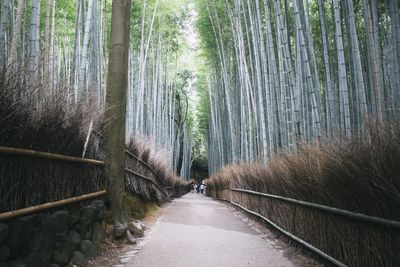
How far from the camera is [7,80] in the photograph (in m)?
2.11

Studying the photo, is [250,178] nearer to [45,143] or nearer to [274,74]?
[274,74]

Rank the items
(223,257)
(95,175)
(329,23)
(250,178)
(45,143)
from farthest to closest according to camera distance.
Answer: (329,23)
(250,178)
(95,175)
(223,257)
(45,143)

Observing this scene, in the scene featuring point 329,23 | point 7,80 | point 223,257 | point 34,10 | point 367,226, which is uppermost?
point 329,23

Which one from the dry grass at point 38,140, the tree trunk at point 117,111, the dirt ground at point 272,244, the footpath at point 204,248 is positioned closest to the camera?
the dry grass at point 38,140

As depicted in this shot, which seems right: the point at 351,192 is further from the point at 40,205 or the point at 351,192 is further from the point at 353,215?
the point at 40,205

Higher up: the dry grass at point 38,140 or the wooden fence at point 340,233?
the dry grass at point 38,140

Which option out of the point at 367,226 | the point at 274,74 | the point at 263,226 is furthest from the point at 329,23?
the point at 367,226

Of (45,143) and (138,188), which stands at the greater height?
(45,143)

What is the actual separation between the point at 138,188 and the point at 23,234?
4394 mm

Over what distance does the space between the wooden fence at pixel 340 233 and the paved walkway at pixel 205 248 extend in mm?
348

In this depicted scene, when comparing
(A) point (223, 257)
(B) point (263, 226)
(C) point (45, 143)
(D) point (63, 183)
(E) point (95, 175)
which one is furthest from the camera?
(B) point (263, 226)

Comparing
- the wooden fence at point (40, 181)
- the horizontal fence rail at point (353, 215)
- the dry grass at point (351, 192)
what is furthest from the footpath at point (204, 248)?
the wooden fence at point (40, 181)

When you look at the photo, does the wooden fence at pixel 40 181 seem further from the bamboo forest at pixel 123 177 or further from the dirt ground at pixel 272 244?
the dirt ground at pixel 272 244

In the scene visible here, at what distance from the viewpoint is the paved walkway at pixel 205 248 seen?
346cm
